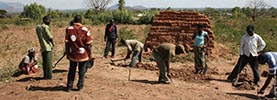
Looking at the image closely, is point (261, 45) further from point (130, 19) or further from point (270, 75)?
point (130, 19)

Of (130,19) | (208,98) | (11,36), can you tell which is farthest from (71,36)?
(130,19)

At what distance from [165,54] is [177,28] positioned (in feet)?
19.1

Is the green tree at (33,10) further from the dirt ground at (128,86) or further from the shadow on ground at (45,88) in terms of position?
the shadow on ground at (45,88)

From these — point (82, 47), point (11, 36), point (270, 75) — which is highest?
point (82, 47)

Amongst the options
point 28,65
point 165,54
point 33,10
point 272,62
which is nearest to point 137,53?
point 165,54

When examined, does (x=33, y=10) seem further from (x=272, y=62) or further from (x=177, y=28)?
(x=272, y=62)

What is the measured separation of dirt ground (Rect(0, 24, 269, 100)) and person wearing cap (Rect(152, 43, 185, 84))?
0.27 metres

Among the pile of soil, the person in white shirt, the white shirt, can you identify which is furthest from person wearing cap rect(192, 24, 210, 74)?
the white shirt

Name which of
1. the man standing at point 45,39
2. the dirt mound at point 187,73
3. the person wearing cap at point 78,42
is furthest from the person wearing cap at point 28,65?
the dirt mound at point 187,73

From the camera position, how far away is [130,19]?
3247 centimetres

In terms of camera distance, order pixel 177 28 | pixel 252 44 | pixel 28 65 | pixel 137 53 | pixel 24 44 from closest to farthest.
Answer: pixel 252 44 < pixel 28 65 < pixel 137 53 < pixel 177 28 < pixel 24 44

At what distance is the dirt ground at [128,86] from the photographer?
24.1 ft

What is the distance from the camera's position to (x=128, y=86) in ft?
26.7

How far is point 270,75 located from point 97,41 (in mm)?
14218
